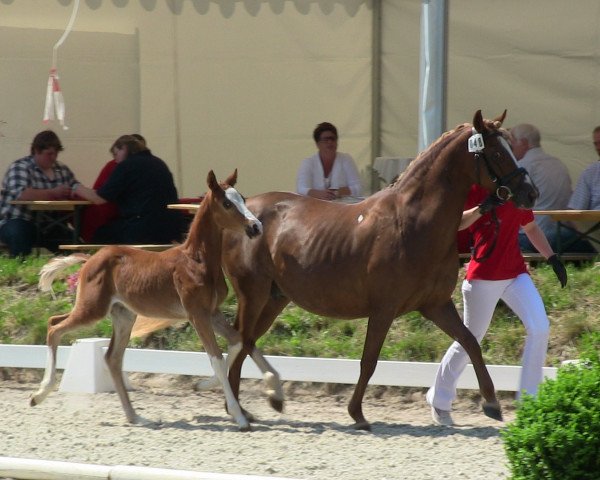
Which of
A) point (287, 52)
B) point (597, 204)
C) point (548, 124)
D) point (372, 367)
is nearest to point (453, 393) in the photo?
point (372, 367)

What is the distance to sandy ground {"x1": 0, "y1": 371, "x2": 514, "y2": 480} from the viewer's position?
21.3 feet

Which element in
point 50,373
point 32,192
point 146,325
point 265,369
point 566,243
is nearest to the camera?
point 265,369

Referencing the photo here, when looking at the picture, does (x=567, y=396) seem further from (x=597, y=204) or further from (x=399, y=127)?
(x=399, y=127)

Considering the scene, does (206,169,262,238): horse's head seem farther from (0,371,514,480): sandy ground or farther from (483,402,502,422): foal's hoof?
(483,402,502,422): foal's hoof

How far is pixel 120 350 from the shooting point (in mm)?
8117

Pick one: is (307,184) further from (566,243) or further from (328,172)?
(566,243)

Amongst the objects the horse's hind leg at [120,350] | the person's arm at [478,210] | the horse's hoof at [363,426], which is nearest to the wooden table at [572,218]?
the person's arm at [478,210]

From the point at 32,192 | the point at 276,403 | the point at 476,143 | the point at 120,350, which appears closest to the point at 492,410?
the point at 276,403

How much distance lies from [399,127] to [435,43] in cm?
408

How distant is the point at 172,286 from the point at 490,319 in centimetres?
204

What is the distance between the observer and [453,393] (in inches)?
310

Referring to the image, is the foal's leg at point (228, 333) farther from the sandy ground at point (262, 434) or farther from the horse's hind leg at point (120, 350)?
the horse's hind leg at point (120, 350)

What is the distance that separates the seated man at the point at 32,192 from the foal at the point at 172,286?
4049 millimetres

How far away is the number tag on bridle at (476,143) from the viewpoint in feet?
24.0
